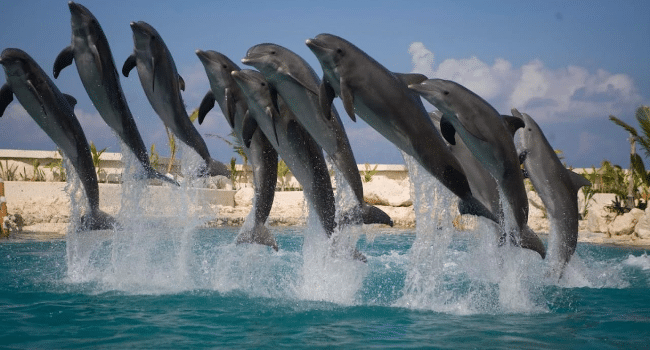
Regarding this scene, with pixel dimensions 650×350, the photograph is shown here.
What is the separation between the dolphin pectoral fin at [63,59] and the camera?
7.57 meters

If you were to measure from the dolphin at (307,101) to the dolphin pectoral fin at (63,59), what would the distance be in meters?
2.44

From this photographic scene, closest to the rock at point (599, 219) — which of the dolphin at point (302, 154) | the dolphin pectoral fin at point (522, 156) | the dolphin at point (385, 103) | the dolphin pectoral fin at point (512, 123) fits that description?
the dolphin pectoral fin at point (522, 156)

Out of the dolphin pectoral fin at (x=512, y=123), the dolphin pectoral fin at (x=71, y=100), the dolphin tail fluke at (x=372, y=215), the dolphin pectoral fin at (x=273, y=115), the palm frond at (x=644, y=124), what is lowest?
the dolphin tail fluke at (x=372, y=215)

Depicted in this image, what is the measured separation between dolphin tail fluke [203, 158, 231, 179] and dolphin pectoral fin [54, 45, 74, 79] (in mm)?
2131

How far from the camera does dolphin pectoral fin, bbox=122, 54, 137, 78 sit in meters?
7.73

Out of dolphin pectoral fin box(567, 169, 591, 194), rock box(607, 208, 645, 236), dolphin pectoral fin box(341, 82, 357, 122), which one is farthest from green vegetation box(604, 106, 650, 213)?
dolphin pectoral fin box(341, 82, 357, 122)

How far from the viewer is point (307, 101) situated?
6.64 metres

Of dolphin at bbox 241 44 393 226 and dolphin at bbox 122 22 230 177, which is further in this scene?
dolphin at bbox 122 22 230 177

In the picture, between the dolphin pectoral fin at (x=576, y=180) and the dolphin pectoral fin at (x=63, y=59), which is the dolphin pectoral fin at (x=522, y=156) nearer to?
the dolphin pectoral fin at (x=576, y=180)

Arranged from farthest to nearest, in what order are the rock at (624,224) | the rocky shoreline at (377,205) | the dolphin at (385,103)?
the rock at (624,224) < the rocky shoreline at (377,205) < the dolphin at (385,103)

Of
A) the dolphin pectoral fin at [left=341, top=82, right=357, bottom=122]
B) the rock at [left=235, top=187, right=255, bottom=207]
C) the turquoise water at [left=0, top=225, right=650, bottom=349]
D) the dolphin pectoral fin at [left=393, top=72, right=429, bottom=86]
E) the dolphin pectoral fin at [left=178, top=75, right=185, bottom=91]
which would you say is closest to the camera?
the turquoise water at [left=0, top=225, right=650, bottom=349]

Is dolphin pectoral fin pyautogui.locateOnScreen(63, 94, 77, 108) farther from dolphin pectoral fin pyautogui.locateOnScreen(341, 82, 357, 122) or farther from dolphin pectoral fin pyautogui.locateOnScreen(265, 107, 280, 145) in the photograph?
dolphin pectoral fin pyautogui.locateOnScreen(341, 82, 357, 122)

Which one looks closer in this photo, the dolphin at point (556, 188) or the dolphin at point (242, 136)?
the dolphin at point (242, 136)

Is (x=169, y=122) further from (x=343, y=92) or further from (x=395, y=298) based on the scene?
(x=395, y=298)
